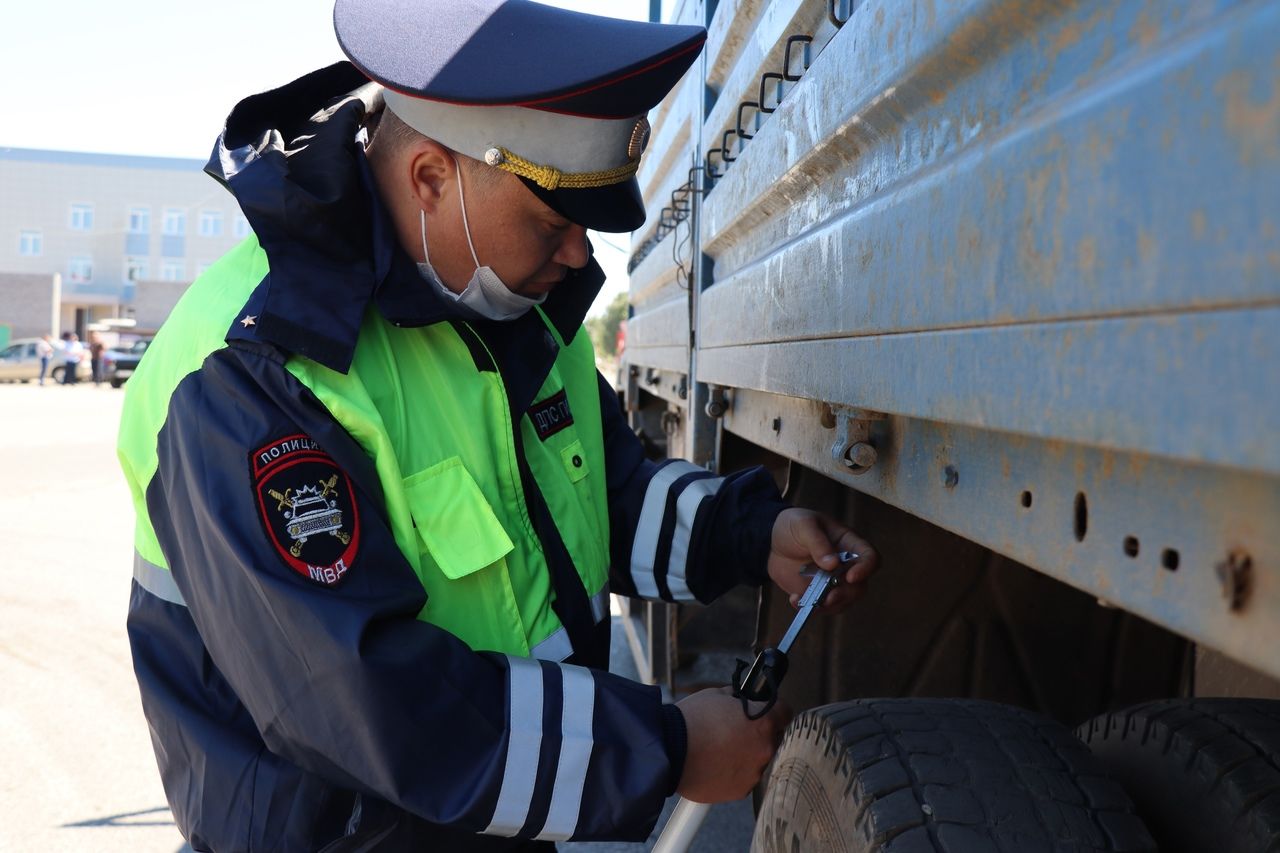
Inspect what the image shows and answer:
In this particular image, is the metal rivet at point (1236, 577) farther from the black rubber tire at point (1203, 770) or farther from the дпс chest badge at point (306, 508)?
the дпс chest badge at point (306, 508)

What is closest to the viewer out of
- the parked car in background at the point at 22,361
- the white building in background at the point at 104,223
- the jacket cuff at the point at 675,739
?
the jacket cuff at the point at 675,739

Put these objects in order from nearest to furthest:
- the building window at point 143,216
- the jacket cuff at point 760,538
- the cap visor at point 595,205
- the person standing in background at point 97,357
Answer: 1. the cap visor at point 595,205
2. the jacket cuff at point 760,538
3. the person standing in background at point 97,357
4. the building window at point 143,216

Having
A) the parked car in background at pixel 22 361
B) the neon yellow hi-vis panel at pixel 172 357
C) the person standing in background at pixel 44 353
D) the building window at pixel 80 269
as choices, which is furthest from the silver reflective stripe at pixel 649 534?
the building window at pixel 80 269

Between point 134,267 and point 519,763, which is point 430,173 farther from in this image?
point 134,267

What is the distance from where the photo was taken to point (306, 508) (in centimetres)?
133

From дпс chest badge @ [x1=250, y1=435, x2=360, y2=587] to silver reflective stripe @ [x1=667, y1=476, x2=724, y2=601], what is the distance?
0.78 meters

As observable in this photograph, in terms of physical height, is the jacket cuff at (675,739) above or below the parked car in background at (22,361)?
below

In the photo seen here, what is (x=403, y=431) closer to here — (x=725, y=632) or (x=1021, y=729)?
(x=1021, y=729)

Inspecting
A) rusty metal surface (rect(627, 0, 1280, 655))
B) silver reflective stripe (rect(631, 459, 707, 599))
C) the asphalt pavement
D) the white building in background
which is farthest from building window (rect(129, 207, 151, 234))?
rusty metal surface (rect(627, 0, 1280, 655))

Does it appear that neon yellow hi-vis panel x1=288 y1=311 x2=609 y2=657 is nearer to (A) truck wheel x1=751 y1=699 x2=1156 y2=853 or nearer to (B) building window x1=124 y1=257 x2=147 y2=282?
(A) truck wheel x1=751 y1=699 x2=1156 y2=853

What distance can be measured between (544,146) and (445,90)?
0.16 m

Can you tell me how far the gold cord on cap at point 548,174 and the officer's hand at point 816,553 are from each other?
65 centimetres

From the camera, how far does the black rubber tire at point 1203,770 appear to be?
109cm

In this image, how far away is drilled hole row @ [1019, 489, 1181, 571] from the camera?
0.66 m
